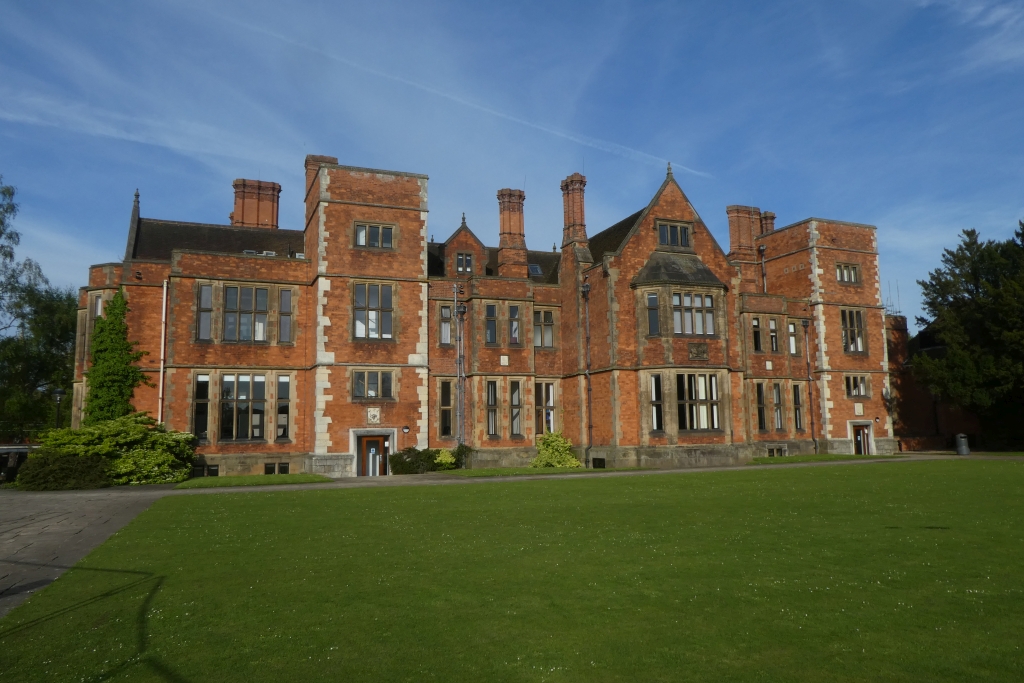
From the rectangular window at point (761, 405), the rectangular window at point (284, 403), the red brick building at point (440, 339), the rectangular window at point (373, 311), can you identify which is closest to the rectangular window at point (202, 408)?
the red brick building at point (440, 339)

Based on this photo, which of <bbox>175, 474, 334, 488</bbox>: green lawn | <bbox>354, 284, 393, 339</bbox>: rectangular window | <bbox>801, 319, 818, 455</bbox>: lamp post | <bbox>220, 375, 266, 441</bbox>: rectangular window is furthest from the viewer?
<bbox>801, 319, 818, 455</bbox>: lamp post

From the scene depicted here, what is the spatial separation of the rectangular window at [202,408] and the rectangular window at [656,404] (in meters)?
18.5

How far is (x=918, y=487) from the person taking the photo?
17828 mm

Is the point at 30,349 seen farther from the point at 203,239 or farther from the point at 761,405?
the point at 761,405

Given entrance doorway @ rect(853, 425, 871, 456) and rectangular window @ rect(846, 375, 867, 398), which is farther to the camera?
entrance doorway @ rect(853, 425, 871, 456)

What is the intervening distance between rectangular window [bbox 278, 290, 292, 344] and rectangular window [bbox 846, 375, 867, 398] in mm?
28347

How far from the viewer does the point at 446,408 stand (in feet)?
108

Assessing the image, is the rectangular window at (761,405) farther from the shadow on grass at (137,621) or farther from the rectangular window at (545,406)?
the shadow on grass at (137,621)

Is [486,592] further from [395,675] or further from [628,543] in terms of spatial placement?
[628,543]

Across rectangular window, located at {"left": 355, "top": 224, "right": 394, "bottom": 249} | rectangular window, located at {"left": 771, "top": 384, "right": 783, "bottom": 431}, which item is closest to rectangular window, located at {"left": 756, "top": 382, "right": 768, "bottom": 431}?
rectangular window, located at {"left": 771, "top": 384, "right": 783, "bottom": 431}

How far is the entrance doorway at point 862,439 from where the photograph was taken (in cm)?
3884

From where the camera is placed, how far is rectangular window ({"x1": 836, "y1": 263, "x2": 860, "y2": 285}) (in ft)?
130

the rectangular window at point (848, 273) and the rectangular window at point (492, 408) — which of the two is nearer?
the rectangular window at point (492, 408)

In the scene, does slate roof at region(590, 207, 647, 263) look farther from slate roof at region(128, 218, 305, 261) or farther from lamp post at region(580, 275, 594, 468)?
slate roof at region(128, 218, 305, 261)
